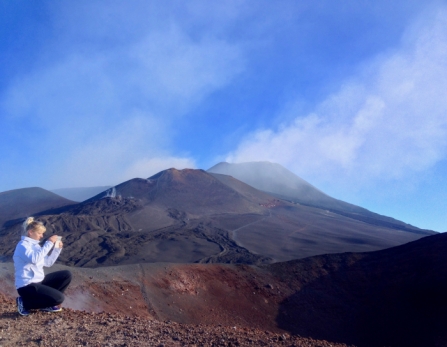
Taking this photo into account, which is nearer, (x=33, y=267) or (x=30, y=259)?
(x=30, y=259)

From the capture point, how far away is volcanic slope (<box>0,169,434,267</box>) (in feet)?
71.2

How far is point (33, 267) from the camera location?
4266mm

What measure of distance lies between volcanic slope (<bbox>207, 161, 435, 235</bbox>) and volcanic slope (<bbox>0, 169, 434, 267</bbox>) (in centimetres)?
1908

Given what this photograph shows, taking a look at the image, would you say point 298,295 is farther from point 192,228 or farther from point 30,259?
Result: point 192,228

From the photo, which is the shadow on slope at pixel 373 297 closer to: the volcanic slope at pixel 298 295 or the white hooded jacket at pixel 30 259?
the volcanic slope at pixel 298 295

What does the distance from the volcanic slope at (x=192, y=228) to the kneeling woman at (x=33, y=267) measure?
49.5ft

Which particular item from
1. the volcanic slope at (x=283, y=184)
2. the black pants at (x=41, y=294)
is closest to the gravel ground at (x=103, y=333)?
the black pants at (x=41, y=294)

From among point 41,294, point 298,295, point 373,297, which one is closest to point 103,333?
point 41,294

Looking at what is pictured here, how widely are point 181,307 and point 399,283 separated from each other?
816cm

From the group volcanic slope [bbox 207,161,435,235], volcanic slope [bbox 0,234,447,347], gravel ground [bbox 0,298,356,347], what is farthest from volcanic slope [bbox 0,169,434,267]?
volcanic slope [bbox 207,161,435,235]

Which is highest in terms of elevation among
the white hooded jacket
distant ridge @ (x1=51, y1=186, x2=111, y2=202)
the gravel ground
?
distant ridge @ (x1=51, y1=186, x2=111, y2=202)

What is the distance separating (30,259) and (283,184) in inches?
3260

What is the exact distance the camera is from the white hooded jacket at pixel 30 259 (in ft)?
13.3

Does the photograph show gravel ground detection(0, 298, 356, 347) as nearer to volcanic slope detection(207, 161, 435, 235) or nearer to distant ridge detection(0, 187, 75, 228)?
distant ridge detection(0, 187, 75, 228)
